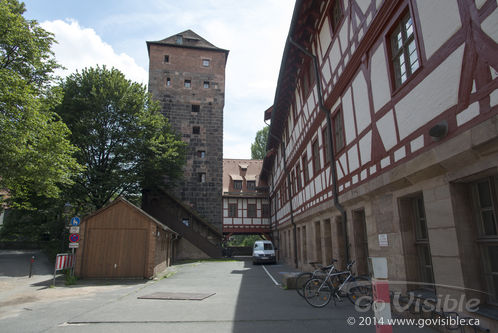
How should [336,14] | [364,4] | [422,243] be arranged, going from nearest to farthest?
[422,243] → [364,4] → [336,14]

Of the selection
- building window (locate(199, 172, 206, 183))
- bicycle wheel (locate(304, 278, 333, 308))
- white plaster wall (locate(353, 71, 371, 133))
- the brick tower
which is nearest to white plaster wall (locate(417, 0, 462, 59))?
white plaster wall (locate(353, 71, 371, 133))

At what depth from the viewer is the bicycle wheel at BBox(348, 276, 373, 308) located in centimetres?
732

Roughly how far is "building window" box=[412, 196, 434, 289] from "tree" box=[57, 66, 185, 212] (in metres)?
19.4

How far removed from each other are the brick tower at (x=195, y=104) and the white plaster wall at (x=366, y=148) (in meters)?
24.8

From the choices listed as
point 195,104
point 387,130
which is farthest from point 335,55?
point 195,104

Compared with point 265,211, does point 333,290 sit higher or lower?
lower

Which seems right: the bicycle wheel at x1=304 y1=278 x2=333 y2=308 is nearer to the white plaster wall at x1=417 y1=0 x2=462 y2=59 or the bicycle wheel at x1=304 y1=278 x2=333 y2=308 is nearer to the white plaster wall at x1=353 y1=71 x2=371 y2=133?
the white plaster wall at x1=353 y1=71 x2=371 y2=133

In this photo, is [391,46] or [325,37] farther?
[325,37]

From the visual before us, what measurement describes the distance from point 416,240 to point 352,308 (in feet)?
7.32

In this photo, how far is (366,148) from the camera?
25.2 ft

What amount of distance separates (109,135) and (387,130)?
2017cm

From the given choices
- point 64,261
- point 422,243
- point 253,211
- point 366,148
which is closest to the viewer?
point 422,243

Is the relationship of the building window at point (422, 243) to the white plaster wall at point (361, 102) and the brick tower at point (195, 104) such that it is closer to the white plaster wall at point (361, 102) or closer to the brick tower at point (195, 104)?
the white plaster wall at point (361, 102)

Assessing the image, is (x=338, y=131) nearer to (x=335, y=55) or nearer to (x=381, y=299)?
(x=335, y=55)
